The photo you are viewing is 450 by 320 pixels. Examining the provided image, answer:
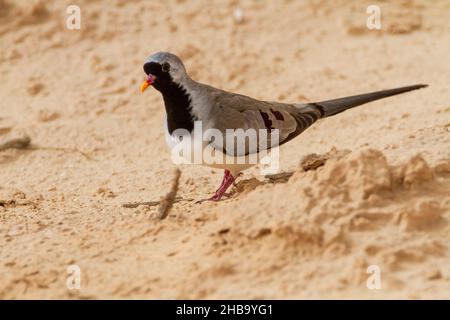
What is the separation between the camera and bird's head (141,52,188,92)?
5574 mm

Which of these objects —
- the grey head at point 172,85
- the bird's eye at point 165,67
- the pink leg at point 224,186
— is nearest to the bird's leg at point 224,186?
the pink leg at point 224,186

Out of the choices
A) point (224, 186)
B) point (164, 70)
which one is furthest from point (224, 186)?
point (164, 70)

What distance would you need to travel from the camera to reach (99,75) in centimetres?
934

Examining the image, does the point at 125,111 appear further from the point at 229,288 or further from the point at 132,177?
the point at 229,288

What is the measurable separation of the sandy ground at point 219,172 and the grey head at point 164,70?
0.82 metres

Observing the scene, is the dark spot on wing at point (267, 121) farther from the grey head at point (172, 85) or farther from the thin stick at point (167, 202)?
the thin stick at point (167, 202)

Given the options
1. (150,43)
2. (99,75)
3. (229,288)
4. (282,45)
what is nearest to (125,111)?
(99,75)

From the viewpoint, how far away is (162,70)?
5.59 meters

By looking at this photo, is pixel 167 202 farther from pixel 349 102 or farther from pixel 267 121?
pixel 349 102

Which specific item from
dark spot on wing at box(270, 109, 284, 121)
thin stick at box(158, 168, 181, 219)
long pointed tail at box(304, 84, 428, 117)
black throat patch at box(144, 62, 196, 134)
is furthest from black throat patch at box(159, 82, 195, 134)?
long pointed tail at box(304, 84, 428, 117)

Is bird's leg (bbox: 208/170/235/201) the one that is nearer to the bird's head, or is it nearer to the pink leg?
the pink leg

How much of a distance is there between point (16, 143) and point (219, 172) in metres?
2.03

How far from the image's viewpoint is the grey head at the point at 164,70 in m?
5.57

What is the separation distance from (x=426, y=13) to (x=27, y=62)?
4692mm
